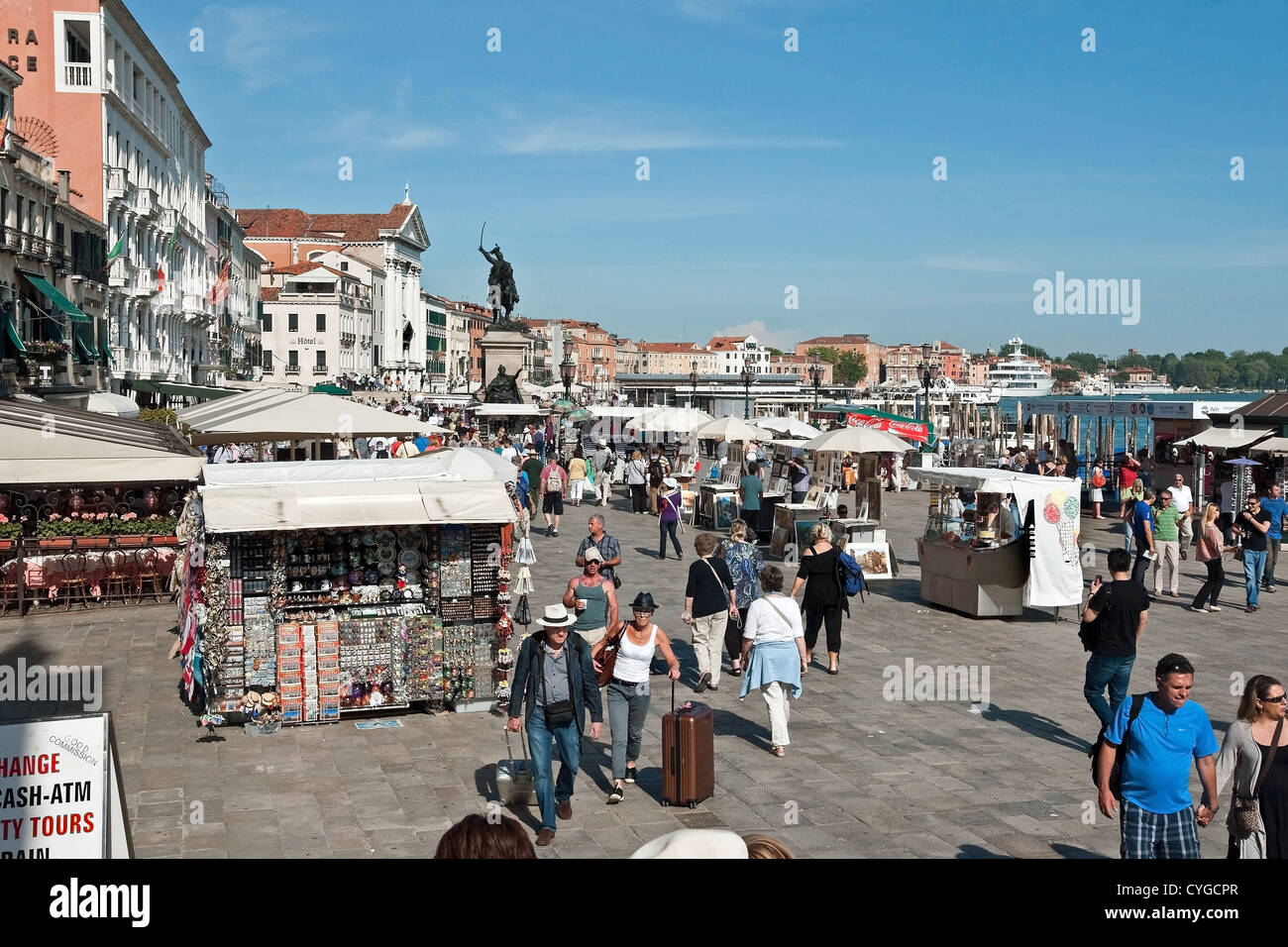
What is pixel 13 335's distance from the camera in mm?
28734

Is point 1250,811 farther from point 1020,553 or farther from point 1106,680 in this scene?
point 1020,553

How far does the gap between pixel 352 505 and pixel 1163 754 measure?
6466mm

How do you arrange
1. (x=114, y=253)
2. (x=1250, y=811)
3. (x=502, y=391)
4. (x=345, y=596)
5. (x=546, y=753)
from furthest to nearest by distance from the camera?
(x=502, y=391)
(x=114, y=253)
(x=345, y=596)
(x=546, y=753)
(x=1250, y=811)

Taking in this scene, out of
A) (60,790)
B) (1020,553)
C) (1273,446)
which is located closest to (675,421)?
(1273,446)

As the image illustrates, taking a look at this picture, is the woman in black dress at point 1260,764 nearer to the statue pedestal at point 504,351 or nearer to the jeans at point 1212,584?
the jeans at point 1212,584

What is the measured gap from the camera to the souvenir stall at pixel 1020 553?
1541 cm

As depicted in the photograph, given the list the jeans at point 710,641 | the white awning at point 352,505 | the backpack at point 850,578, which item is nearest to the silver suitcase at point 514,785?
the white awning at point 352,505

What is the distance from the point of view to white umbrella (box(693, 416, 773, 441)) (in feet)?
96.0

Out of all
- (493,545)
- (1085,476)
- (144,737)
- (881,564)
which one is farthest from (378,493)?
(1085,476)

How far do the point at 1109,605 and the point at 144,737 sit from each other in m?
7.42

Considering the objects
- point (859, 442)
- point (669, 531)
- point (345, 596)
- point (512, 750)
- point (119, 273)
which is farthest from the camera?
point (119, 273)

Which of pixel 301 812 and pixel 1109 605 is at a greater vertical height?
pixel 1109 605

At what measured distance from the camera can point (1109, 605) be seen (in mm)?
8961
